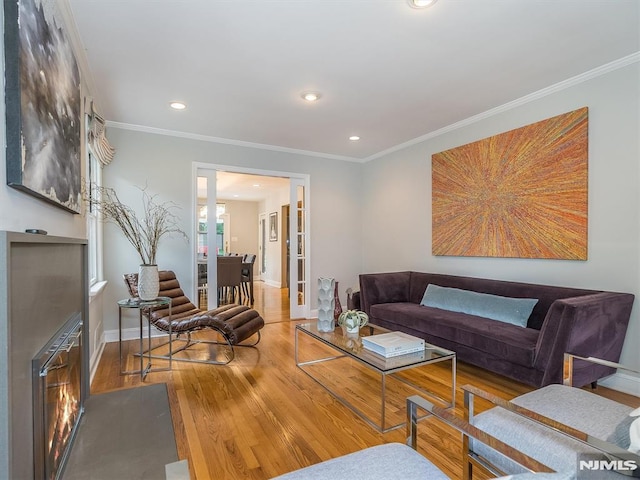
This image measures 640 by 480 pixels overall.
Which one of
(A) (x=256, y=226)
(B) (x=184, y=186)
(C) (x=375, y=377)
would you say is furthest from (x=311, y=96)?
(A) (x=256, y=226)

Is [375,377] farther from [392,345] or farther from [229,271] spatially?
[229,271]

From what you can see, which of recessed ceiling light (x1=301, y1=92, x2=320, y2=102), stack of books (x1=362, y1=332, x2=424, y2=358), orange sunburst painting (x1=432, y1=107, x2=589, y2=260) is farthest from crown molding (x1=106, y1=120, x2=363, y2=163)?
stack of books (x1=362, y1=332, x2=424, y2=358)

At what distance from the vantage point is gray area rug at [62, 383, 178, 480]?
1.61 metres

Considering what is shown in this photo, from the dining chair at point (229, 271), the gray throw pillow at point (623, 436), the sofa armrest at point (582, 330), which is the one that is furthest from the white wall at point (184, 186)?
the gray throw pillow at point (623, 436)

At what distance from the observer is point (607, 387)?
2619mm

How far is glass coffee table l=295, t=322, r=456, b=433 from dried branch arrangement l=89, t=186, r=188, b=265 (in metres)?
2.16

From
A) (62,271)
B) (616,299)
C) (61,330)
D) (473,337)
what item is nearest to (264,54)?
(62,271)

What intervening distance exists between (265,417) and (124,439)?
2.62 ft

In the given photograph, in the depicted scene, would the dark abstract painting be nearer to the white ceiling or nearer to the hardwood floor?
the white ceiling

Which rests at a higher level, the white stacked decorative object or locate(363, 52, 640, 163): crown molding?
locate(363, 52, 640, 163): crown molding

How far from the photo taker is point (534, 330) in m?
2.72

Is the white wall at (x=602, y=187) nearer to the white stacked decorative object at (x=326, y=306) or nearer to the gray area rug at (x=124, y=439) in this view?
the white stacked decorative object at (x=326, y=306)

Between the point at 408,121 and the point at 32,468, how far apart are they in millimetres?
3902

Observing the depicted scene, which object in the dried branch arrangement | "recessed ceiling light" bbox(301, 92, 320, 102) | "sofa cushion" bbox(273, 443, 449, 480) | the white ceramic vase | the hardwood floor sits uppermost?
"recessed ceiling light" bbox(301, 92, 320, 102)
